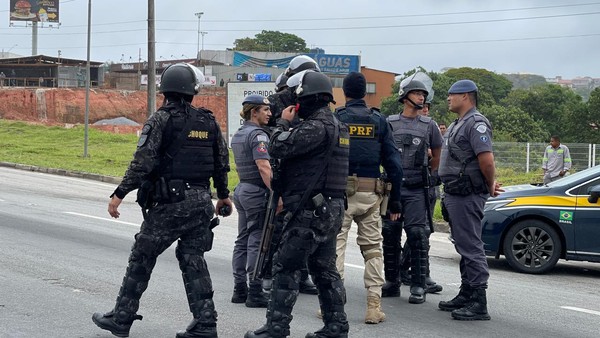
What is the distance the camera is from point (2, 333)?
6.96 meters

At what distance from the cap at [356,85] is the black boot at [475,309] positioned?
77.8 inches

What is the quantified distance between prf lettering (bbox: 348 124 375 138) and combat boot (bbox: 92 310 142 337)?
95.2 inches

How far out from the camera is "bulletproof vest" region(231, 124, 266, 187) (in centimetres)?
820

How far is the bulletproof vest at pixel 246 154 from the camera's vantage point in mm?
8203

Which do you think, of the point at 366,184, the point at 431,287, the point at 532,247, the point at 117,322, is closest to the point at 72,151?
the point at 532,247

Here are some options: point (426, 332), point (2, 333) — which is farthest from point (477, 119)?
point (2, 333)

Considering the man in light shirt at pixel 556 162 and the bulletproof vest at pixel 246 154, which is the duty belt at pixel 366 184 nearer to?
the bulletproof vest at pixel 246 154

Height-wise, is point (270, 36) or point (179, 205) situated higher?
point (270, 36)

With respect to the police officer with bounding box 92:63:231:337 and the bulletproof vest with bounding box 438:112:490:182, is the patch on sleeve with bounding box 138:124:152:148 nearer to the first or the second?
the police officer with bounding box 92:63:231:337

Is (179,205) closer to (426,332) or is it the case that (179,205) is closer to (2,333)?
(2,333)

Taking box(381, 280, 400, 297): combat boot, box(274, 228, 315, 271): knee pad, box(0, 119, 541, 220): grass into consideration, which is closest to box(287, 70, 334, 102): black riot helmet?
box(274, 228, 315, 271): knee pad

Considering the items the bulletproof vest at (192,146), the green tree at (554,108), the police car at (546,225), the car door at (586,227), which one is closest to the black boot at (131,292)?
the bulletproof vest at (192,146)

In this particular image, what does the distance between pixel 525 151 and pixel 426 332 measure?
85.9 ft

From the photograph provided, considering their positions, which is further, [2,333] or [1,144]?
[1,144]
